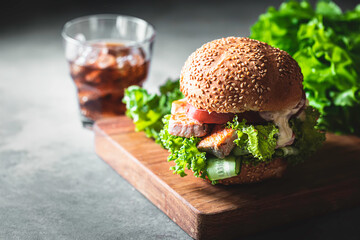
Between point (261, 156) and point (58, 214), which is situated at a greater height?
point (261, 156)

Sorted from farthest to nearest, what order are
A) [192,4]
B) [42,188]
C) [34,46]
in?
1. [192,4]
2. [34,46]
3. [42,188]

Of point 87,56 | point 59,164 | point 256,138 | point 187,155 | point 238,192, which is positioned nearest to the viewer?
point 256,138

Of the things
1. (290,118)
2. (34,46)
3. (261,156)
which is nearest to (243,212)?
(261,156)

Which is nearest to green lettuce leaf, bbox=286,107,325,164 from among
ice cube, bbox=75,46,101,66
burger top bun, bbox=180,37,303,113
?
burger top bun, bbox=180,37,303,113

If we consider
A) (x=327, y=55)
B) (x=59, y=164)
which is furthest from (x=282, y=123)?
(x=59, y=164)

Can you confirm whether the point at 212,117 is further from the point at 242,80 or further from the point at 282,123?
the point at 282,123

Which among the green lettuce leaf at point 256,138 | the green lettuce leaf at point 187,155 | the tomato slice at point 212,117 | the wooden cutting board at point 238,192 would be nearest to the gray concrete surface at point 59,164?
the wooden cutting board at point 238,192

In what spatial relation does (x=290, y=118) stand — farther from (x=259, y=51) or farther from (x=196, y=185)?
(x=196, y=185)
